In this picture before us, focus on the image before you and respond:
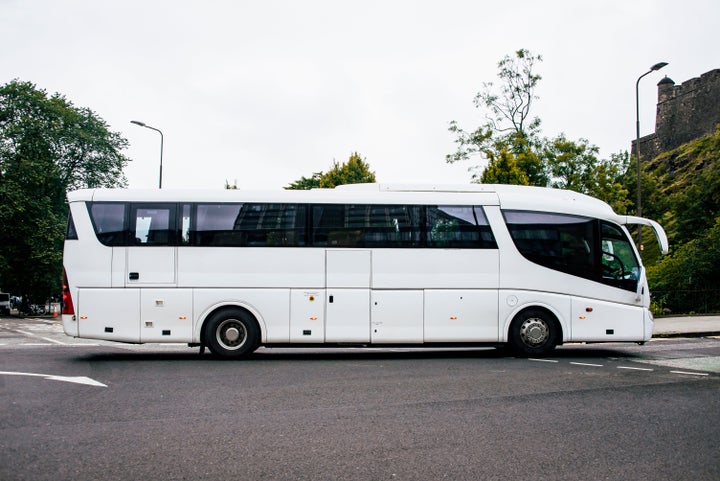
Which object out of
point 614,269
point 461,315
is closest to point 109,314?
point 461,315

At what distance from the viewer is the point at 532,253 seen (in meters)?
12.9

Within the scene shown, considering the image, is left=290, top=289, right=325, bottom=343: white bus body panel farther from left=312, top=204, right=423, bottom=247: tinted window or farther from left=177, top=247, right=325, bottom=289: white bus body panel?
left=312, top=204, right=423, bottom=247: tinted window

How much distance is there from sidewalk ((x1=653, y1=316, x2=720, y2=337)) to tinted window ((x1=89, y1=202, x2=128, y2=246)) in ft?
47.5

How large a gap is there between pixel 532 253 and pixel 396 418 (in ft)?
22.7

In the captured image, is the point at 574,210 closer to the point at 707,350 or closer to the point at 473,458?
the point at 707,350

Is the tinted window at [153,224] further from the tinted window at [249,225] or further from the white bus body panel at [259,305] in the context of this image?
the white bus body panel at [259,305]

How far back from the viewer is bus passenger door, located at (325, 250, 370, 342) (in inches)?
489

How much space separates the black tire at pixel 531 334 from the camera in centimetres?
1266

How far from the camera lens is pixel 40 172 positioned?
139 feet

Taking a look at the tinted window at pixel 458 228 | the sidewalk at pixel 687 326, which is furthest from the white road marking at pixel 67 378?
the sidewalk at pixel 687 326

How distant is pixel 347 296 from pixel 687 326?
14112 millimetres

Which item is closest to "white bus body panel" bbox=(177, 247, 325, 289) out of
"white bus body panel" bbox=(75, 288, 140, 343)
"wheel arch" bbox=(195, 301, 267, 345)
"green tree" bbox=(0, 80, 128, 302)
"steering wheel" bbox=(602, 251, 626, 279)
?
"wheel arch" bbox=(195, 301, 267, 345)

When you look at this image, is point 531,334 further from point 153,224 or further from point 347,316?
point 153,224

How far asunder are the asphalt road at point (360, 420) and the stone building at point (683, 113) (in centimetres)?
6736
